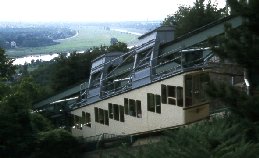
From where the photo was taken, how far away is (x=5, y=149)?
20.1m

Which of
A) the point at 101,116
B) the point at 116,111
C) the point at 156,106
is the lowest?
the point at 101,116

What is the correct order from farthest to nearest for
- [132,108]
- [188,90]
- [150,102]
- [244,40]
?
1. [132,108]
2. [150,102]
3. [188,90]
4. [244,40]

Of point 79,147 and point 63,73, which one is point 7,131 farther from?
point 63,73

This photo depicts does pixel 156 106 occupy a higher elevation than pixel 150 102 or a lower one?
lower

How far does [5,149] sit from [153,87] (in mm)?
7009

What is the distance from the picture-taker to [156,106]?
63.0 ft

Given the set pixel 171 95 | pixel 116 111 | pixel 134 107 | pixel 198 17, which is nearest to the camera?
pixel 171 95

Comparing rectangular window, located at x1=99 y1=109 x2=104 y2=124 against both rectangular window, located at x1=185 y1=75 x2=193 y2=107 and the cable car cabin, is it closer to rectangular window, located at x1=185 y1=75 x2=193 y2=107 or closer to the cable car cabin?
the cable car cabin

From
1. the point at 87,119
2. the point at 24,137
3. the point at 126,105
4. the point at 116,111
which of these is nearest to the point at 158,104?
the point at 126,105

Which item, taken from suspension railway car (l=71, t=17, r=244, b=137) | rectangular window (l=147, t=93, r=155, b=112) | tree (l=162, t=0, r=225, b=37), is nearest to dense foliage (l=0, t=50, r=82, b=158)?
suspension railway car (l=71, t=17, r=244, b=137)

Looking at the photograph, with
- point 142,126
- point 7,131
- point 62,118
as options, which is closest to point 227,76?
point 142,126

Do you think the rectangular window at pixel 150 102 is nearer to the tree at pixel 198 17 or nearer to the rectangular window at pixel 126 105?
the rectangular window at pixel 126 105

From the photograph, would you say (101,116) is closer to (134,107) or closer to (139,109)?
(134,107)

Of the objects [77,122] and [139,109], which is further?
[77,122]
